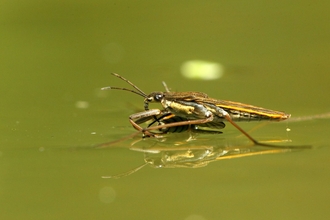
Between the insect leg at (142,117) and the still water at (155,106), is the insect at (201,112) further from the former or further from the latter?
the still water at (155,106)

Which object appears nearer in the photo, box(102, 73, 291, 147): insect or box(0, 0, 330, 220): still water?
box(0, 0, 330, 220): still water

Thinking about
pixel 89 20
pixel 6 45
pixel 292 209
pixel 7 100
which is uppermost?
pixel 89 20

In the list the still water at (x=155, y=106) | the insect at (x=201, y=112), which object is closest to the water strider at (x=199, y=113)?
the insect at (x=201, y=112)

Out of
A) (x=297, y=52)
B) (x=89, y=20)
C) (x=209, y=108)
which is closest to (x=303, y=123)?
(x=209, y=108)

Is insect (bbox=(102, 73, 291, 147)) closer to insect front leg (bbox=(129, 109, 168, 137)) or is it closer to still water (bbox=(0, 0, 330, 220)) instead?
insect front leg (bbox=(129, 109, 168, 137))

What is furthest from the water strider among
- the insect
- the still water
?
the still water

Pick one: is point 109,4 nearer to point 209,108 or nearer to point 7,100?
point 7,100

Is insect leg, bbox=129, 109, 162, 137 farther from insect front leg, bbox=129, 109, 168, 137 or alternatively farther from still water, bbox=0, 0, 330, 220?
still water, bbox=0, 0, 330, 220

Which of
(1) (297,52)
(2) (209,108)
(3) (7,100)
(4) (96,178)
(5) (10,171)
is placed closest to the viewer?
(4) (96,178)
